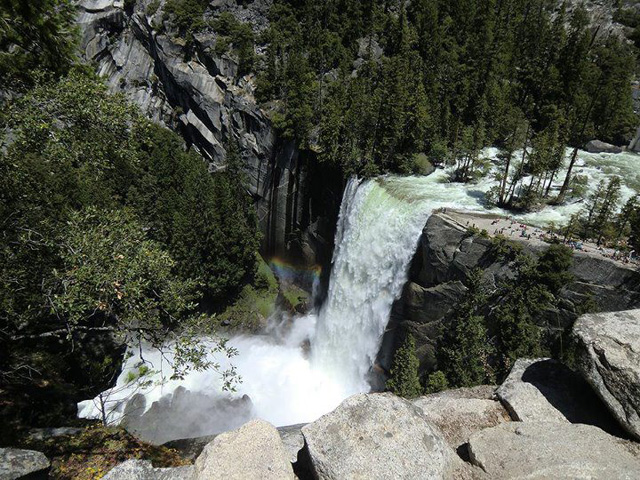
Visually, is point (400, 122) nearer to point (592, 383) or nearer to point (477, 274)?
point (477, 274)

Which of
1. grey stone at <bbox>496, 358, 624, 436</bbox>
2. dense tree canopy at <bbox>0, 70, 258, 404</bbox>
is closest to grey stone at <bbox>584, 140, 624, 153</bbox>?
grey stone at <bbox>496, 358, 624, 436</bbox>

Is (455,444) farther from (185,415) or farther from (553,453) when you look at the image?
(185,415)

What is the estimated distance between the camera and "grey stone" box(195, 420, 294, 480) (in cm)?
724

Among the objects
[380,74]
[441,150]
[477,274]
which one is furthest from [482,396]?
[380,74]

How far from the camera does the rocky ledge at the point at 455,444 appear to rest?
24.4 feet

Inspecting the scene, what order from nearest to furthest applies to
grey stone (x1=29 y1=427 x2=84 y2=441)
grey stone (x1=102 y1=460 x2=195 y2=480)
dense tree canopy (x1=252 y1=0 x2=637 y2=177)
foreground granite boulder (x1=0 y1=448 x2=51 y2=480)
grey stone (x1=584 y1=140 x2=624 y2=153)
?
foreground granite boulder (x1=0 y1=448 x2=51 y2=480), grey stone (x1=102 y1=460 x2=195 y2=480), grey stone (x1=29 y1=427 x2=84 y2=441), dense tree canopy (x1=252 y1=0 x2=637 y2=177), grey stone (x1=584 y1=140 x2=624 y2=153)

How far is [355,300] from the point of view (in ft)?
117

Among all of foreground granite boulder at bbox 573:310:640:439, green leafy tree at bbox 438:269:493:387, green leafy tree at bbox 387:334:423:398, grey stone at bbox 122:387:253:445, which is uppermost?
foreground granite boulder at bbox 573:310:640:439

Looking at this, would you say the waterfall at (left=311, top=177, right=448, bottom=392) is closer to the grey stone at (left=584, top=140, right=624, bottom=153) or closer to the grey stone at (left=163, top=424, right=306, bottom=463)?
the grey stone at (left=163, top=424, right=306, bottom=463)

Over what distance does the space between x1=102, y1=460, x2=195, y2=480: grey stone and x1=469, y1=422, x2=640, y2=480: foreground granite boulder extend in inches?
247

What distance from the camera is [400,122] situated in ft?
137

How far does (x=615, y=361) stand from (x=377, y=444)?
229 inches

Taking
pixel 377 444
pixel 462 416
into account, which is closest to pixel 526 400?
pixel 462 416

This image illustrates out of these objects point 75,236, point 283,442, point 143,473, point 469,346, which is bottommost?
point 469,346
